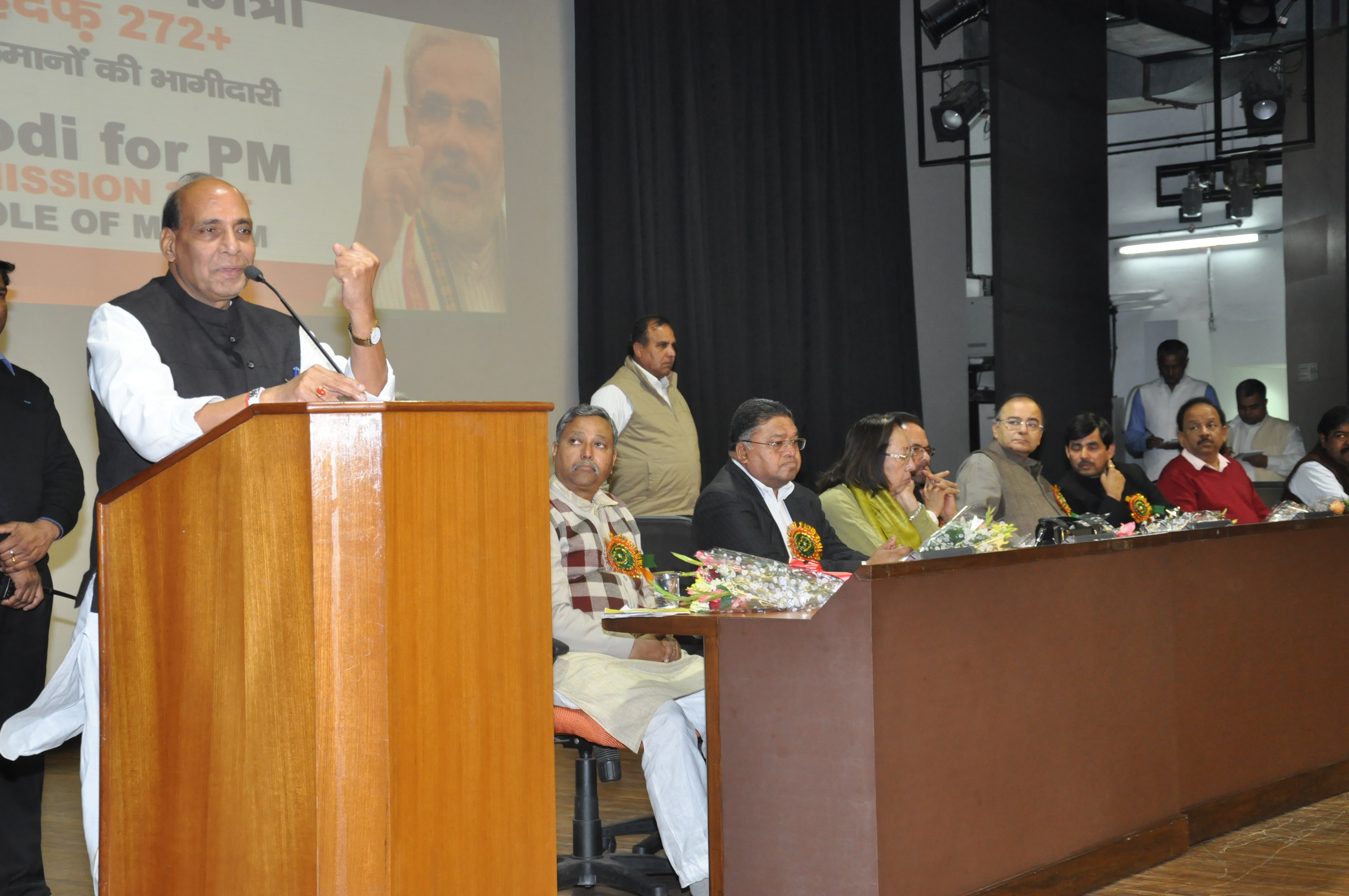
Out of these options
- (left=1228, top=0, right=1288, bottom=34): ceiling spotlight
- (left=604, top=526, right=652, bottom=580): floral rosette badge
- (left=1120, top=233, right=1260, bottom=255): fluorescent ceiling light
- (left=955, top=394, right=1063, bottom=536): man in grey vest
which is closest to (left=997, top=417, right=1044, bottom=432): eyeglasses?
(left=955, top=394, right=1063, bottom=536): man in grey vest

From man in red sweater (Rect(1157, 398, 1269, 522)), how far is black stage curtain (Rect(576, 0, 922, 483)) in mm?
2100

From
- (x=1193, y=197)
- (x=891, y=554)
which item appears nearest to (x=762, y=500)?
(x=891, y=554)

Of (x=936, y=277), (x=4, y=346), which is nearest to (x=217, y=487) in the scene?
(x=4, y=346)

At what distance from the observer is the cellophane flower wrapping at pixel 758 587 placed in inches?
96.7

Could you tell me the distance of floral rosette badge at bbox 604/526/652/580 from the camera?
3160mm

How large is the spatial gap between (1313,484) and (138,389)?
4520 mm

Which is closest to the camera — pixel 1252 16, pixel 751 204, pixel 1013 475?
pixel 1013 475

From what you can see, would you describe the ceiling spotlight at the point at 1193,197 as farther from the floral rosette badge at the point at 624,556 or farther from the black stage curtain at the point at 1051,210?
the floral rosette badge at the point at 624,556

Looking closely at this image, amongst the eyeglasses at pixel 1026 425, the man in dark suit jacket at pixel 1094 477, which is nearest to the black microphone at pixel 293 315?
the eyeglasses at pixel 1026 425

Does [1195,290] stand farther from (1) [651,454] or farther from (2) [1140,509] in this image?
(2) [1140,509]

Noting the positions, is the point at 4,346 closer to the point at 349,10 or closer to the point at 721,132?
the point at 349,10

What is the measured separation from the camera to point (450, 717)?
5.27 ft

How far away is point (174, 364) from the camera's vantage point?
1.98 m

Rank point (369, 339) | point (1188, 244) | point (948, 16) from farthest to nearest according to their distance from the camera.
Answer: point (1188, 244)
point (948, 16)
point (369, 339)
